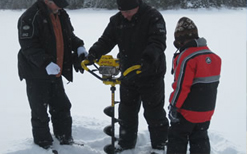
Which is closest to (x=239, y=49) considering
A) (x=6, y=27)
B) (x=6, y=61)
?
(x=6, y=61)

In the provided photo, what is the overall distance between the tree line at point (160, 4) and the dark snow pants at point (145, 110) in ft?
63.5

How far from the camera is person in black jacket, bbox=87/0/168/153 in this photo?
8.95ft

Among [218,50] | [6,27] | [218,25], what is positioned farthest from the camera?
[6,27]

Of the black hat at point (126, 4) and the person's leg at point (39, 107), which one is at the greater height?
the black hat at point (126, 4)

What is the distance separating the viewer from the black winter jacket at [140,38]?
107 inches

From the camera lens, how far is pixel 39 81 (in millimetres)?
2969

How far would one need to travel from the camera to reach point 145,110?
3.09m


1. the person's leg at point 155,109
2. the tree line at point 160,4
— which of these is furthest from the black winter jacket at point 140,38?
the tree line at point 160,4

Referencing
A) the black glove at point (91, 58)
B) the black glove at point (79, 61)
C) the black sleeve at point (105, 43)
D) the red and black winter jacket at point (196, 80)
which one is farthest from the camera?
the black glove at point (79, 61)

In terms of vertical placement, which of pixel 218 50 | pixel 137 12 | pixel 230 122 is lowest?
pixel 230 122

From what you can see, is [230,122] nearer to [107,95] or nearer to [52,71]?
[107,95]

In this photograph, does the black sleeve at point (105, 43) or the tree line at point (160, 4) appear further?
the tree line at point (160, 4)

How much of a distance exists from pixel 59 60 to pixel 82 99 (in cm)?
236

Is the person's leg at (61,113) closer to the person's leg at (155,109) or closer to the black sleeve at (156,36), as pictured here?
the person's leg at (155,109)
